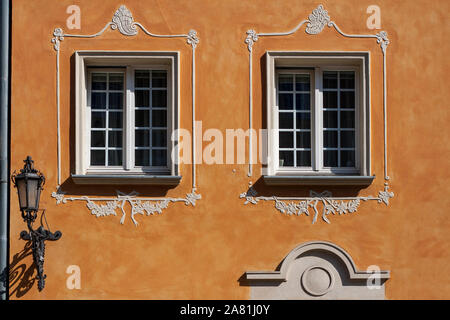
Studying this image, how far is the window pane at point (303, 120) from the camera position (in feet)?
40.2

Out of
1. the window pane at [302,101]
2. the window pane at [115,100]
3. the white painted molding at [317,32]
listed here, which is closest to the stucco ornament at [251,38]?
the white painted molding at [317,32]

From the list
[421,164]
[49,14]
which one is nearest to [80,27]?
[49,14]

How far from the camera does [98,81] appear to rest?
1229cm

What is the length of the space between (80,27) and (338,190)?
4193 millimetres

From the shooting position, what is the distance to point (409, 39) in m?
12.1

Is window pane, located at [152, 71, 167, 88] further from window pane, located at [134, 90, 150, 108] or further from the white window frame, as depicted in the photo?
the white window frame

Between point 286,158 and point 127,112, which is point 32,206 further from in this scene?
point 286,158

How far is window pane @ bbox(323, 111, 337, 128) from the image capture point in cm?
1225

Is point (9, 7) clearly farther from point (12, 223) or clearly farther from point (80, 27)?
point (12, 223)

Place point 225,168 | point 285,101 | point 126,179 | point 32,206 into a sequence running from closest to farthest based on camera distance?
point 32,206 < point 126,179 < point 225,168 < point 285,101

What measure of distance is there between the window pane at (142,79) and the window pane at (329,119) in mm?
2518

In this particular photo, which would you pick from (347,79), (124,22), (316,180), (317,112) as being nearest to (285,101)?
(317,112)

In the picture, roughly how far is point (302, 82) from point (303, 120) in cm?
54

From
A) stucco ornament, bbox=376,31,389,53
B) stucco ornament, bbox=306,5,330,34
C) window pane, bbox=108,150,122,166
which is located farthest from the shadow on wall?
stucco ornament, bbox=376,31,389,53
